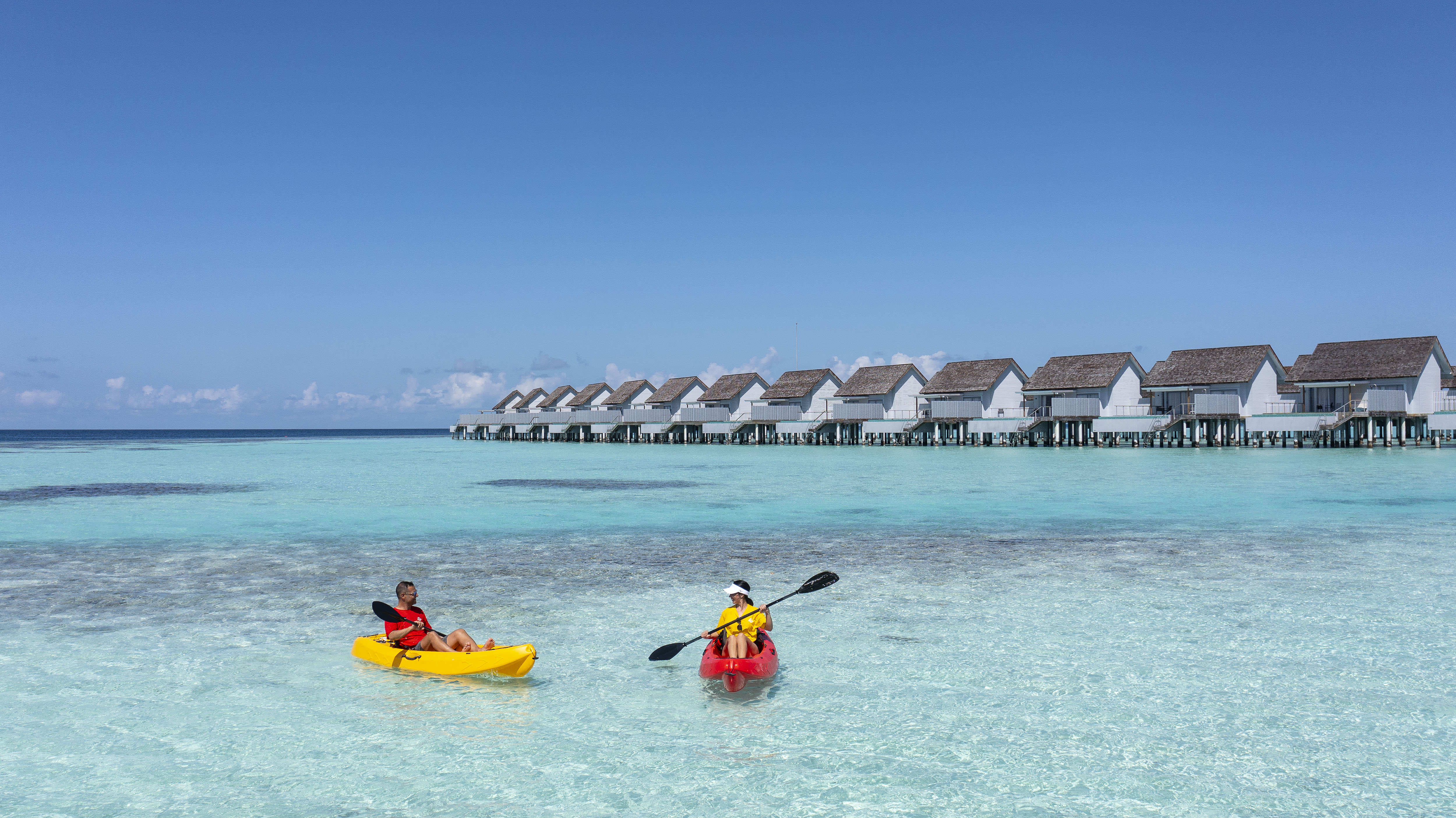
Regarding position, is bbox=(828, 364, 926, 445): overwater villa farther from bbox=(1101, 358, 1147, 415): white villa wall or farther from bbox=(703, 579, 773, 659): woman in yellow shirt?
bbox=(703, 579, 773, 659): woman in yellow shirt

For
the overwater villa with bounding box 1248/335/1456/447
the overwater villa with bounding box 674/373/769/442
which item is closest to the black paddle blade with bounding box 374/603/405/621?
the overwater villa with bounding box 1248/335/1456/447

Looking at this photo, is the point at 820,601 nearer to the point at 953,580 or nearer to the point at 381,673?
the point at 953,580

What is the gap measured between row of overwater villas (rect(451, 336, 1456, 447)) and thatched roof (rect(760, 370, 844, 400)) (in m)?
0.11

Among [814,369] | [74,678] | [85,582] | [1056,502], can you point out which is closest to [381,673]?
[74,678]

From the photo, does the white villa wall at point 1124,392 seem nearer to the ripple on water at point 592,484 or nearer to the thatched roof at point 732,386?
the thatched roof at point 732,386

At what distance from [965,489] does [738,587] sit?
22238 millimetres

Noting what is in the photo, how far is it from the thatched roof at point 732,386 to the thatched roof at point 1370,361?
1606 inches

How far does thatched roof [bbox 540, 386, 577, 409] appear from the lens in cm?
11169

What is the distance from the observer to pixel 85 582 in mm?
13680

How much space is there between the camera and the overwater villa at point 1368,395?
174 ft

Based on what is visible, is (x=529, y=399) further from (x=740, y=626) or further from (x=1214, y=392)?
(x=740, y=626)

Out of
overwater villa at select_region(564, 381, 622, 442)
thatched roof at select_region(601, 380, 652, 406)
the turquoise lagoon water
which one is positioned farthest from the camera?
thatched roof at select_region(601, 380, 652, 406)

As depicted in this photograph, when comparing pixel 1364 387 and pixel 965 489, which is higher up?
pixel 1364 387

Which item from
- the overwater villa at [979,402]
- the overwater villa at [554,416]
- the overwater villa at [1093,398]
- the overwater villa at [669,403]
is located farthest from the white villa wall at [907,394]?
the overwater villa at [554,416]
